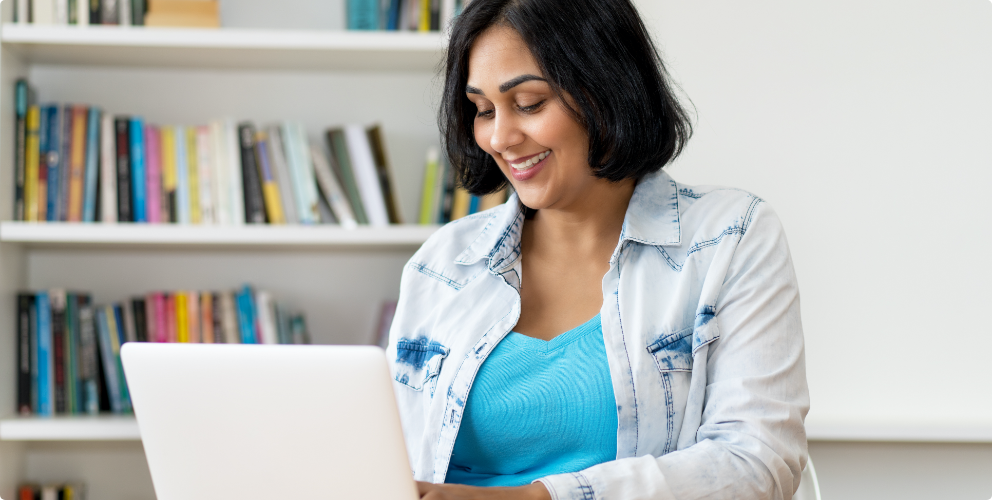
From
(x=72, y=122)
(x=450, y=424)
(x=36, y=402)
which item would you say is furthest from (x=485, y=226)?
(x=36, y=402)

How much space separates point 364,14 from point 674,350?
115cm

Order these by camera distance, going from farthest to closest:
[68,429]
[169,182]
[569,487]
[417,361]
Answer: [169,182] < [68,429] < [417,361] < [569,487]

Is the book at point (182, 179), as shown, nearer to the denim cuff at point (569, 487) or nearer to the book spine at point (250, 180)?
the book spine at point (250, 180)

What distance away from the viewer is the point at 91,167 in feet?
5.55

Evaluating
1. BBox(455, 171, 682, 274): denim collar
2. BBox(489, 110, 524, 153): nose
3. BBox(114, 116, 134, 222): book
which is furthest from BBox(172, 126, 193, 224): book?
BBox(489, 110, 524, 153): nose

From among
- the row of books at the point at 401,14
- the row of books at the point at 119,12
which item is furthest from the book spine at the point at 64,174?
the row of books at the point at 401,14

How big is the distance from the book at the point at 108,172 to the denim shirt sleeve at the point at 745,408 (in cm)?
130

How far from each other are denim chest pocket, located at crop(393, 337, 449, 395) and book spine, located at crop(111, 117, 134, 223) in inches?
34.3

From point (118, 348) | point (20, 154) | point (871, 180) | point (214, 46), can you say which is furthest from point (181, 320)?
point (871, 180)

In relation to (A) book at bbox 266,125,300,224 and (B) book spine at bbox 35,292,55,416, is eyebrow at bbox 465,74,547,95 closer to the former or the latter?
(A) book at bbox 266,125,300,224

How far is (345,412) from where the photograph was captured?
67 cm

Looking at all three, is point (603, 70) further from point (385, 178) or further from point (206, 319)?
point (206, 319)

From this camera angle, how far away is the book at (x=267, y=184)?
1.72 meters

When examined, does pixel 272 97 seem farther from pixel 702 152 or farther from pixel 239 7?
pixel 702 152
